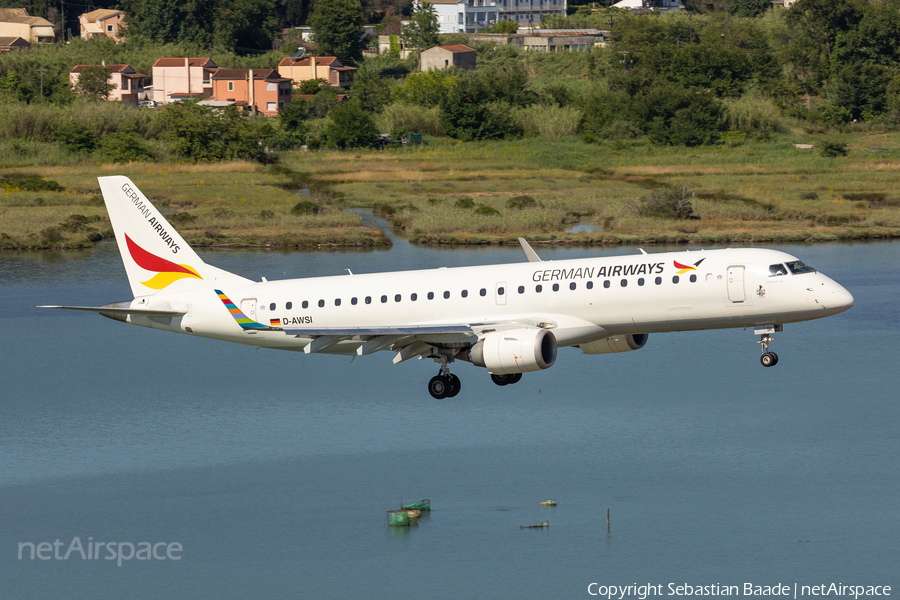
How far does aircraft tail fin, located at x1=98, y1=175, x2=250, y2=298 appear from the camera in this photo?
6456cm

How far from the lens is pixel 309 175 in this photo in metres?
166

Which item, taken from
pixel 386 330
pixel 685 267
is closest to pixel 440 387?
pixel 386 330

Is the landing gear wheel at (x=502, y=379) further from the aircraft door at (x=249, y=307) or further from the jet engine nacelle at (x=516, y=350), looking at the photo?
the aircraft door at (x=249, y=307)

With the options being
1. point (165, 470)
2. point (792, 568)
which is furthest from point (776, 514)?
point (165, 470)

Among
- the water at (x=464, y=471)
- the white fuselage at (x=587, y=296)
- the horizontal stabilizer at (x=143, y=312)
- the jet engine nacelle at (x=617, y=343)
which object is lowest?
the water at (x=464, y=471)

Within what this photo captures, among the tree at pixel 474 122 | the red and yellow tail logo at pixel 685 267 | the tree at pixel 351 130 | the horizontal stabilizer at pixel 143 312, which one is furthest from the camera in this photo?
the tree at pixel 474 122

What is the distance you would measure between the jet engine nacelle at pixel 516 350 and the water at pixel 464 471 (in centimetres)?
1856

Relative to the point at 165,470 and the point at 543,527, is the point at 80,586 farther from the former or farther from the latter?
the point at 543,527

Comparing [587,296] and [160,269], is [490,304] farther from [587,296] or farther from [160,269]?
[160,269]

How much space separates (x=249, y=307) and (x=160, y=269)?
5883mm

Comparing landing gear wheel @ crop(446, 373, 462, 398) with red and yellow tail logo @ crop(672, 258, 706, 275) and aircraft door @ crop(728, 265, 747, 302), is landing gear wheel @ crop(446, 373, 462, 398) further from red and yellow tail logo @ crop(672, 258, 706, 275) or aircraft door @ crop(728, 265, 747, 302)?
aircraft door @ crop(728, 265, 747, 302)

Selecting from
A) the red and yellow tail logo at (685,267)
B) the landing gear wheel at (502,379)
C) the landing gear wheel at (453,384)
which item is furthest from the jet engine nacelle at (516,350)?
the red and yellow tail logo at (685,267)

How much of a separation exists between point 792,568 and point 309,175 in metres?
108

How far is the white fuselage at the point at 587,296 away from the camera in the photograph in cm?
5519
